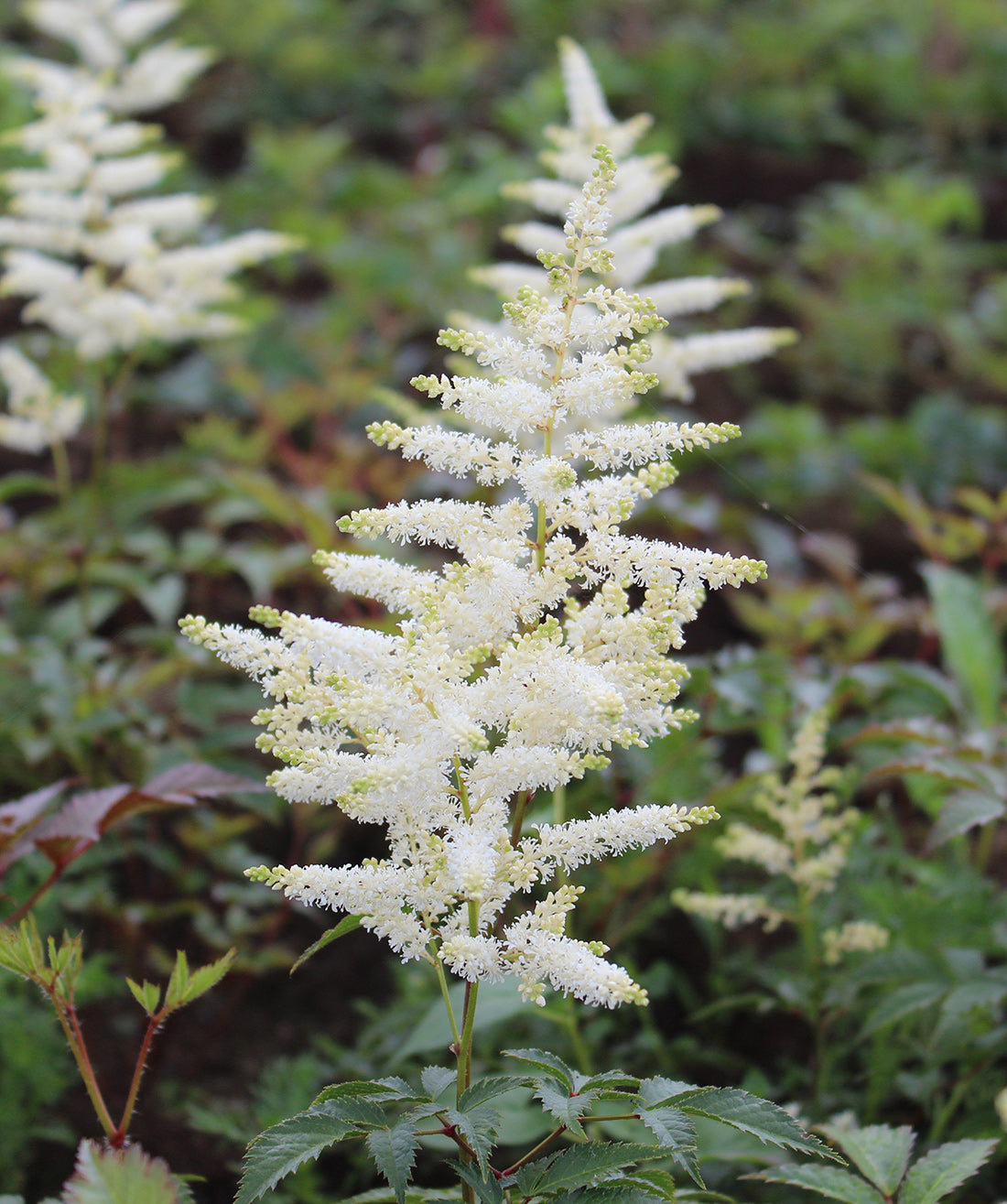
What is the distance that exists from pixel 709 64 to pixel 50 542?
18.3 ft

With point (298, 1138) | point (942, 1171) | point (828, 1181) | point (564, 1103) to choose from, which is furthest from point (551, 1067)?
point (942, 1171)

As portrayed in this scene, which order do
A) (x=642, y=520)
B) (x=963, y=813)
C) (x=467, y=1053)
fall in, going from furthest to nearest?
(x=642, y=520) → (x=963, y=813) → (x=467, y=1053)

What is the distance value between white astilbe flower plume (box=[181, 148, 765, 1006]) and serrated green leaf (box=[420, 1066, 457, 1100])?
0.17 metres

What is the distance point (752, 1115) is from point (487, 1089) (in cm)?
32

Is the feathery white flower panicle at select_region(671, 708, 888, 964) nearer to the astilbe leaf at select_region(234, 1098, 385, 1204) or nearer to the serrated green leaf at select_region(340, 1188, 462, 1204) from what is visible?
the serrated green leaf at select_region(340, 1188, 462, 1204)

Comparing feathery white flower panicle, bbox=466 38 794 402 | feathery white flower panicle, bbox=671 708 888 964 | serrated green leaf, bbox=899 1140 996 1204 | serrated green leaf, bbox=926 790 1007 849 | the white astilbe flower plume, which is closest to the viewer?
the white astilbe flower plume

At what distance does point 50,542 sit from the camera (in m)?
3.14

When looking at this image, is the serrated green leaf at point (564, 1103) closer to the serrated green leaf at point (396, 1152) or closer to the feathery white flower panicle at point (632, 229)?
the serrated green leaf at point (396, 1152)

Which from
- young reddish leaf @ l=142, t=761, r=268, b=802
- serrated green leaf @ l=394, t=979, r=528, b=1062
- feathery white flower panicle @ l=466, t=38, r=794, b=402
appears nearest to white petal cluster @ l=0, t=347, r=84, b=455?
feathery white flower panicle @ l=466, t=38, r=794, b=402

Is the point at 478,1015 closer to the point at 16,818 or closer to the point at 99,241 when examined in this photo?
the point at 16,818

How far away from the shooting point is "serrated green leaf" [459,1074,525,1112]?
127 cm

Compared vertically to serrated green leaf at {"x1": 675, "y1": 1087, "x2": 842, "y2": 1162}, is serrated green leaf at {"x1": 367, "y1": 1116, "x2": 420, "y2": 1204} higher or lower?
higher

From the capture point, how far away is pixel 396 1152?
3.88 feet

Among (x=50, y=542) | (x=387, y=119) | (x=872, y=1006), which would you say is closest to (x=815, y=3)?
(x=387, y=119)
